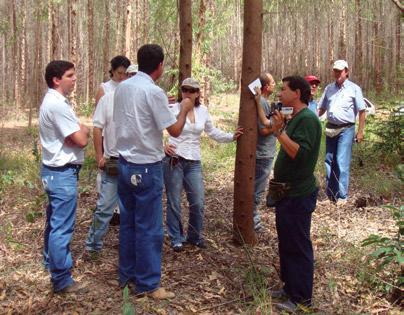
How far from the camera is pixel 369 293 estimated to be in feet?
13.3

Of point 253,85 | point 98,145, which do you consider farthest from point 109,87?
point 253,85

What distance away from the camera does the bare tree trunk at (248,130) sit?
446 centimetres

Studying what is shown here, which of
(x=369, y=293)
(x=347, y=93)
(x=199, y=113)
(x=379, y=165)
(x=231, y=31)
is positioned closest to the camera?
(x=369, y=293)

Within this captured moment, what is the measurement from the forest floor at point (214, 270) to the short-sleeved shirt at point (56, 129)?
1.20 m

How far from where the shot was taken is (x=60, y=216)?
3.75 meters

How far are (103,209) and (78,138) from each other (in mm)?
1007

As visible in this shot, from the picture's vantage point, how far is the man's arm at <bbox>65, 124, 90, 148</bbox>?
3675 millimetres

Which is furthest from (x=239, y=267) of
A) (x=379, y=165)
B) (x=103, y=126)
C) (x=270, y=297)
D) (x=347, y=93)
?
(x=379, y=165)

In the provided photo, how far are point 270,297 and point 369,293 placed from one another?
1.04 m

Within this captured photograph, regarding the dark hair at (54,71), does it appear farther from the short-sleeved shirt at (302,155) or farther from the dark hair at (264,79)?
the dark hair at (264,79)

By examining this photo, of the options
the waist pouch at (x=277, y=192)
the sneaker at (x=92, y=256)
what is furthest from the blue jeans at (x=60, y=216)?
the waist pouch at (x=277, y=192)

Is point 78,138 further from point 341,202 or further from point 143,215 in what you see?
point 341,202

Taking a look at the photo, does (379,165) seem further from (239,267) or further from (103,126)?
(103,126)

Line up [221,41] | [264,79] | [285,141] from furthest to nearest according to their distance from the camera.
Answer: [221,41] → [264,79] → [285,141]
